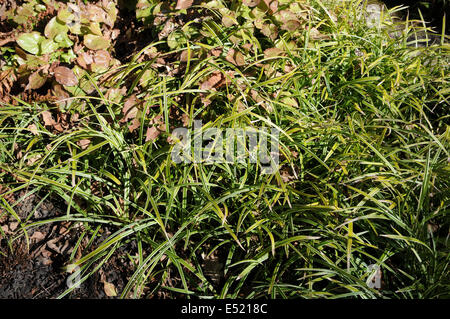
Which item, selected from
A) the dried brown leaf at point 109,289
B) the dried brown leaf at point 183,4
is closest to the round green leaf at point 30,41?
the dried brown leaf at point 183,4

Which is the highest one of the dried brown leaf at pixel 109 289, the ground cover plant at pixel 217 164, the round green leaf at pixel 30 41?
the round green leaf at pixel 30 41

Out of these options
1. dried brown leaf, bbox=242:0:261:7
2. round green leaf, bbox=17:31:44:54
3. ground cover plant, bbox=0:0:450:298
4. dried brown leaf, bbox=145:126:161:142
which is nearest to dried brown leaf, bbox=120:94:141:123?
ground cover plant, bbox=0:0:450:298

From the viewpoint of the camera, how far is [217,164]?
1.78 meters

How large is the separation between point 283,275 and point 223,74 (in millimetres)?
1091

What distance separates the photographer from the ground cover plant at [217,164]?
159 cm

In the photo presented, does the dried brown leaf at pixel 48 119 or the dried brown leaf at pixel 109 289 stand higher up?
the dried brown leaf at pixel 48 119

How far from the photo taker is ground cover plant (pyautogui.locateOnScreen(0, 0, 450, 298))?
159 cm

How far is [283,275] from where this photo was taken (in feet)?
A: 5.45

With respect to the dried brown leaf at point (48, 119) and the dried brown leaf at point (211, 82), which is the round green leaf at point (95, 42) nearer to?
the dried brown leaf at point (48, 119)

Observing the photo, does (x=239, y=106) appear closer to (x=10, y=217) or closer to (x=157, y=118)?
(x=157, y=118)

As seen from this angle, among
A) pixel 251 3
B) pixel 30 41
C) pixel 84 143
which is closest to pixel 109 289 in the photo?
pixel 84 143

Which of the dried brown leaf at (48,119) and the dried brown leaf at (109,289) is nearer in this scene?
the dried brown leaf at (109,289)

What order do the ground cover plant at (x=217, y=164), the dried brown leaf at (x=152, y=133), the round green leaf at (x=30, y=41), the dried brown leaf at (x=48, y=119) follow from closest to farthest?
the ground cover plant at (x=217, y=164) < the dried brown leaf at (x=152, y=133) < the dried brown leaf at (x=48, y=119) < the round green leaf at (x=30, y=41)
